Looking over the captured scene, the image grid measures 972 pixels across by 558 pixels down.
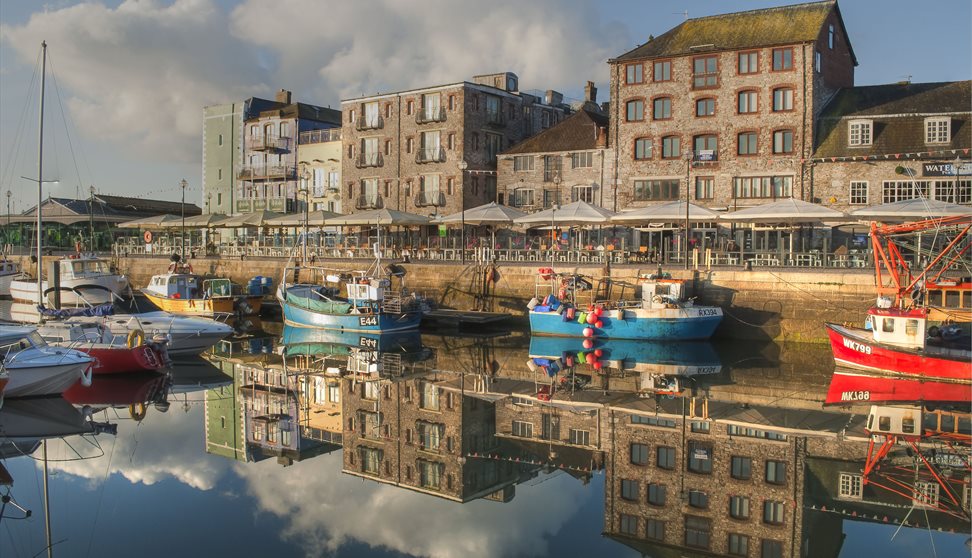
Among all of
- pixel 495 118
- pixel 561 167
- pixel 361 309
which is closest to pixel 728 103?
pixel 561 167

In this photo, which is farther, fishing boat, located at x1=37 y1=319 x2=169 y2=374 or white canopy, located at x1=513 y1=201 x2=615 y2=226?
white canopy, located at x1=513 y1=201 x2=615 y2=226

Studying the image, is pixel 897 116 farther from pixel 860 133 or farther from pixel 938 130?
pixel 938 130

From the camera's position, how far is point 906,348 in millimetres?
26469

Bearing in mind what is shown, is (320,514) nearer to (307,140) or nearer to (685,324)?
(685,324)

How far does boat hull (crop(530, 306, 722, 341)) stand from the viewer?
34.4m

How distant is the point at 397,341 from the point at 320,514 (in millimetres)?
21281

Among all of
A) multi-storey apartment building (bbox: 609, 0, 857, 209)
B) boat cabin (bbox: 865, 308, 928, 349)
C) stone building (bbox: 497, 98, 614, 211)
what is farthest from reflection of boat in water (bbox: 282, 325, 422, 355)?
multi-storey apartment building (bbox: 609, 0, 857, 209)

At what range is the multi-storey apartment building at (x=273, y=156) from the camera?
66.2 metres

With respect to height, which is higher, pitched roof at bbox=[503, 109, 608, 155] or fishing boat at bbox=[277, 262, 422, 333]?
pitched roof at bbox=[503, 109, 608, 155]

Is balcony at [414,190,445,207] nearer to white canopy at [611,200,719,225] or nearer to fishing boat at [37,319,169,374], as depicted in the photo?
white canopy at [611,200,719,225]

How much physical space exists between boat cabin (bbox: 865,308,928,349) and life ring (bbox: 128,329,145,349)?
22.3 m

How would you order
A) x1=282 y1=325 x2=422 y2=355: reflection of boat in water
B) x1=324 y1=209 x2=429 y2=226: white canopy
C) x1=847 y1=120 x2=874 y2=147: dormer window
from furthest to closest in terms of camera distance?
1. x1=324 y1=209 x2=429 y2=226: white canopy
2. x1=847 y1=120 x2=874 y2=147: dormer window
3. x1=282 y1=325 x2=422 y2=355: reflection of boat in water

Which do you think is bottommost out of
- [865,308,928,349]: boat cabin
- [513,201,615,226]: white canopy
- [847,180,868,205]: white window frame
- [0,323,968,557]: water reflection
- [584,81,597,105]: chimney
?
[0,323,968,557]: water reflection

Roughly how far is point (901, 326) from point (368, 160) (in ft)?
132
